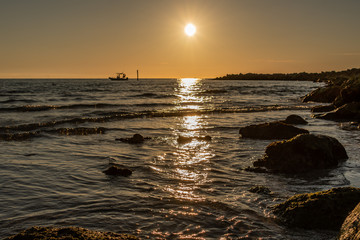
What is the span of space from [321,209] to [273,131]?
285 inches

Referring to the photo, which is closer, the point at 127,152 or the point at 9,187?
the point at 9,187

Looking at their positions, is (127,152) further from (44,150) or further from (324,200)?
(324,200)

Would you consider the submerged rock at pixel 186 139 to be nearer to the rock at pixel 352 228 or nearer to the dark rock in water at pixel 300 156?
the dark rock in water at pixel 300 156

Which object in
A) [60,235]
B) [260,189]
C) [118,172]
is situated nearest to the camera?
[60,235]

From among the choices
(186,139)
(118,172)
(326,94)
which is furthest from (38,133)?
(326,94)

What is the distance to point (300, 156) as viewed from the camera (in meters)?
7.47

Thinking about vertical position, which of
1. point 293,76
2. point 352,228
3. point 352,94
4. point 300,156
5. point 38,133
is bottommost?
point 38,133

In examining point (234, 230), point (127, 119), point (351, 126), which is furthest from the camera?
point (127, 119)

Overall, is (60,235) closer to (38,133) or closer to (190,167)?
(190,167)

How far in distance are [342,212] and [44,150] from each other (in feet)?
27.4

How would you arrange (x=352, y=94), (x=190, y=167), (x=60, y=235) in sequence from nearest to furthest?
(x=60, y=235) < (x=190, y=167) < (x=352, y=94)

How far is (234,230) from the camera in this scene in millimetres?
4336

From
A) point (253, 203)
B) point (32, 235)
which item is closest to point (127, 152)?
point (253, 203)

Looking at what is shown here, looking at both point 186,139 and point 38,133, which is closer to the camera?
point 186,139
